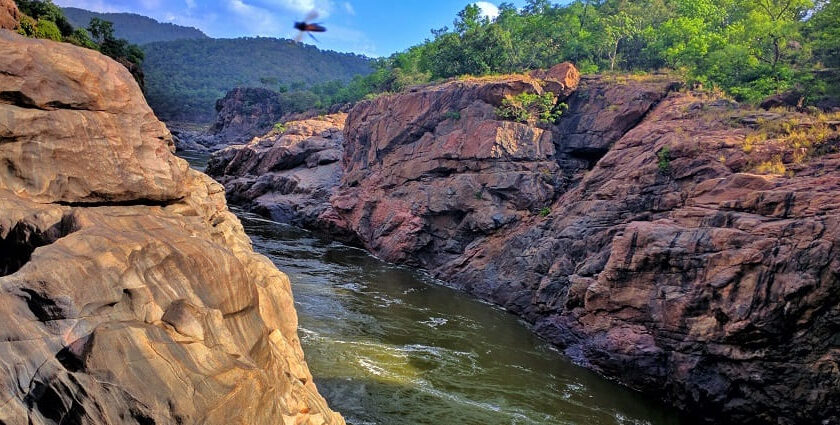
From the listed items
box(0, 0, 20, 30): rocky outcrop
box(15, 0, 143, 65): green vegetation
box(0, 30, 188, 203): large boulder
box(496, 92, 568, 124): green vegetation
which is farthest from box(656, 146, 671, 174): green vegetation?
box(15, 0, 143, 65): green vegetation

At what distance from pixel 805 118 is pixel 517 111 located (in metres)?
11.6

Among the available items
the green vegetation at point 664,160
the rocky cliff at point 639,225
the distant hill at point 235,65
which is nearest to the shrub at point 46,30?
the rocky cliff at point 639,225

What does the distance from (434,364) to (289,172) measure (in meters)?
23.5

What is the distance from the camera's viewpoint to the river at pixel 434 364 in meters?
11.1

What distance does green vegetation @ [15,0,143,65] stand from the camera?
2590 centimetres

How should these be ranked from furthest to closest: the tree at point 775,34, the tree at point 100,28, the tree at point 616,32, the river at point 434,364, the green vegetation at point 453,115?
the tree at point 100,28
the tree at point 616,32
the green vegetation at point 453,115
the tree at point 775,34
the river at point 434,364

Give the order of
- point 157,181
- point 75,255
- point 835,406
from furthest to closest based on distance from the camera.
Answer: point 835,406 < point 157,181 < point 75,255

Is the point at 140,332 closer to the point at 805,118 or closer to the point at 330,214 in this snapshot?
the point at 805,118

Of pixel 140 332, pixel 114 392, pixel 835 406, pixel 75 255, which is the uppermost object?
pixel 75 255

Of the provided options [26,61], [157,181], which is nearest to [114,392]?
[157,181]

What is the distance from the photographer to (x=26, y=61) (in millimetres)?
8219

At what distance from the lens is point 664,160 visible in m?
17.8

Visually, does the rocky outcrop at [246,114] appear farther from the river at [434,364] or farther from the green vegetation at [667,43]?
the river at [434,364]

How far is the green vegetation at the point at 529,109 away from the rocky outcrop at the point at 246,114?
189ft
